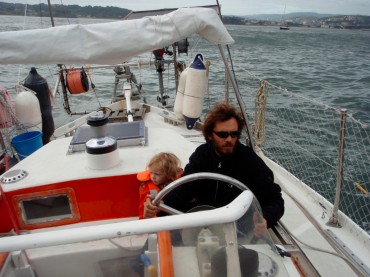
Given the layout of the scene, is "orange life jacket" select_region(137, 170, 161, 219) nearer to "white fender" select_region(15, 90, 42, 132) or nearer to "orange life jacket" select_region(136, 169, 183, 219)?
"orange life jacket" select_region(136, 169, 183, 219)

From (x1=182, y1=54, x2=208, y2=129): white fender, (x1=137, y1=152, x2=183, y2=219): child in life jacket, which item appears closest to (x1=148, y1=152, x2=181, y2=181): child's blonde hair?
(x1=137, y1=152, x2=183, y2=219): child in life jacket

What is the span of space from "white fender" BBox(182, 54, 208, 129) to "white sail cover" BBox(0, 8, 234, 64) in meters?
2.42

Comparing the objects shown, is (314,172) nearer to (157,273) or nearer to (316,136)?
(316,136)

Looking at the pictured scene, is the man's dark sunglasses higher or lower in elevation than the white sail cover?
lower

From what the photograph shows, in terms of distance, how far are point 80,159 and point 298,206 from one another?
7.45 ft

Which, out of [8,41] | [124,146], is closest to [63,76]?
[124,146]

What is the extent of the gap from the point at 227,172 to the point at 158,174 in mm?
501

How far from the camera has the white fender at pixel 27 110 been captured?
4180 millimetres

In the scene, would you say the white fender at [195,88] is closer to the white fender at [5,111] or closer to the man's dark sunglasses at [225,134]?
the white fender at [5,111]

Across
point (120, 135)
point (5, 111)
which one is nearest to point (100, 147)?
point (120, 135)

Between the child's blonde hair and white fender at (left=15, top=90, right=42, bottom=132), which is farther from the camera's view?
white fender at (left=15, top=90, right=42, bottom=132)

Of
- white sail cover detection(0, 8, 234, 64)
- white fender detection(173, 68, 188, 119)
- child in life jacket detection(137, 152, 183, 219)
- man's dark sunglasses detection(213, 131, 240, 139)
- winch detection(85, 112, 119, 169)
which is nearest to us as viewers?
white sail cover detection(0, 8, 234, 64)

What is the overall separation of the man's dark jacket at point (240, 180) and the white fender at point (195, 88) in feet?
8.01

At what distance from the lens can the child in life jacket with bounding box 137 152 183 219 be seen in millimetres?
2359
